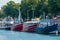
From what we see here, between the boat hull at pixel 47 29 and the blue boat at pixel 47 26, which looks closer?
the boat hull at pixel 47 29

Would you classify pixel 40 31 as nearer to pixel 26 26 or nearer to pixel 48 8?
pixel 26 26

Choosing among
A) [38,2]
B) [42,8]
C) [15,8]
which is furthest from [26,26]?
[15,8]

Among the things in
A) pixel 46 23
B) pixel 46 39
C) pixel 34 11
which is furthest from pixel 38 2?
Answer: pixel 46 39

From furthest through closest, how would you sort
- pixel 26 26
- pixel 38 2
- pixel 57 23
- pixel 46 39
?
pixel 38 2, pixel 26 26, pixel 57 23, pixel 46 39

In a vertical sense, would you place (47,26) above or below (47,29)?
above

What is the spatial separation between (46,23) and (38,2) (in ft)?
145

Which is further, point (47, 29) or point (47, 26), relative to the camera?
point (47, 29)

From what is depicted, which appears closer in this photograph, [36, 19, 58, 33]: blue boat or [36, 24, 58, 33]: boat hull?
[36, 24, 58, 33]: boat hull

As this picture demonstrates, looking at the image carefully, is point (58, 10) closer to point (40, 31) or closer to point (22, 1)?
point (40, 31)

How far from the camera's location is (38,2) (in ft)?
468

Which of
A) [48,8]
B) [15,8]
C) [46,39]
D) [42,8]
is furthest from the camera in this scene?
[15,8]

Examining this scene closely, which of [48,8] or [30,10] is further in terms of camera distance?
[30,10]

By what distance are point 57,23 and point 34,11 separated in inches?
1850

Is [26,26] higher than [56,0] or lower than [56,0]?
lower
